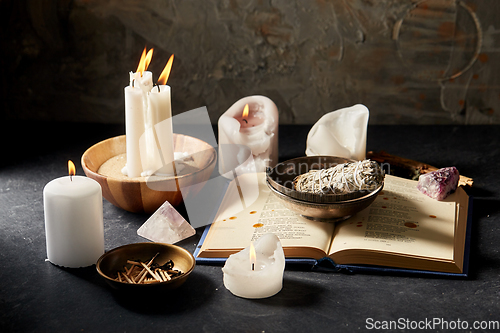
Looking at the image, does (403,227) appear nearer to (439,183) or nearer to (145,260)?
(439,183)

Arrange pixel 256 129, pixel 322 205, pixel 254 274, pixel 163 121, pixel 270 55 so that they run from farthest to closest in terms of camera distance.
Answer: pixel 270 55 < pixel 256 129 < pixel 163 121 < pixel 322 205 < pixel 254 274

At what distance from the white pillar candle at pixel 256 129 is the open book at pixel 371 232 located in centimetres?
14

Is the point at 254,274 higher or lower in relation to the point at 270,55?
lower

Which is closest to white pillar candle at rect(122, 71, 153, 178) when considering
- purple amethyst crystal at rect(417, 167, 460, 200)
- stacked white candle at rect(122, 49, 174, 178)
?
stacked white candle at rect(122, 49, 174, 178)

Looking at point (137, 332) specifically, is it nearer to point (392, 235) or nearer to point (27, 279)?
point (27, 279)

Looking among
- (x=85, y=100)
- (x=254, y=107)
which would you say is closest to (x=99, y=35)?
(x=85, y=100)

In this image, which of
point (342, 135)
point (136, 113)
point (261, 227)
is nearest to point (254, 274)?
point (261, 227)

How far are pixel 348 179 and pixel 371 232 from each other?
0.09 metres

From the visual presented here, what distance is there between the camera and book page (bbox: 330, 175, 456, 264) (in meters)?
0.78

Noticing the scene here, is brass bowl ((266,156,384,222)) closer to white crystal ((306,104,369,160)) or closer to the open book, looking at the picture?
the open book

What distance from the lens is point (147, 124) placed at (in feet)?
3.02

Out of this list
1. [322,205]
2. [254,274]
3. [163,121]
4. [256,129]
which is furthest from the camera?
[256,129]

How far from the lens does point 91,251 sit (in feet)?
2.57

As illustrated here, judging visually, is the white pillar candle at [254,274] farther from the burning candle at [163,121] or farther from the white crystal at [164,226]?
the burning candle at [163,121]
